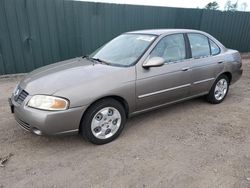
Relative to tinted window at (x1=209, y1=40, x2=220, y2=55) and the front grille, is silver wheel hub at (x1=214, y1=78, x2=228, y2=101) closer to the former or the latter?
tinted window at (x1=209, y1=40, x2=220, y2=55)

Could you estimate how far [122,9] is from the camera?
8445 mm

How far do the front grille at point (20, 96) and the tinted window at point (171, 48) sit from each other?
6.43ft

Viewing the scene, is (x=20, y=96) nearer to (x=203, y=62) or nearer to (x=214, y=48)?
(x=203, y=62)

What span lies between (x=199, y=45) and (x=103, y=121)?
8.17ft

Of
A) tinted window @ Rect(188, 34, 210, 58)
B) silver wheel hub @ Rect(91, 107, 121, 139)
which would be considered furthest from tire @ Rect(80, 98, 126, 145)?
tinted window @ Rect(188, 34, 210, 58)

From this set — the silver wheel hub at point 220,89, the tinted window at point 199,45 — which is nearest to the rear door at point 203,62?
the tinted window at point 199,45

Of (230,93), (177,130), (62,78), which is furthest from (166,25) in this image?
(62,78)

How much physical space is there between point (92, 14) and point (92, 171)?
6.17 m

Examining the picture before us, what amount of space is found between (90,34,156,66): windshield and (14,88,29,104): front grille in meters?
1.36

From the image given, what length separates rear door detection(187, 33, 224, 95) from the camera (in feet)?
14.5

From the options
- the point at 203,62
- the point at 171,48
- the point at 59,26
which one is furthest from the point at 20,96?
the point at 59,26

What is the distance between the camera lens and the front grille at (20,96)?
3.19 meters

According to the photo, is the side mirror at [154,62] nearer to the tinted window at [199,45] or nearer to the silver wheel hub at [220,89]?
the tinted window at [199,45]

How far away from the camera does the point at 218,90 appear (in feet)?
16.6
